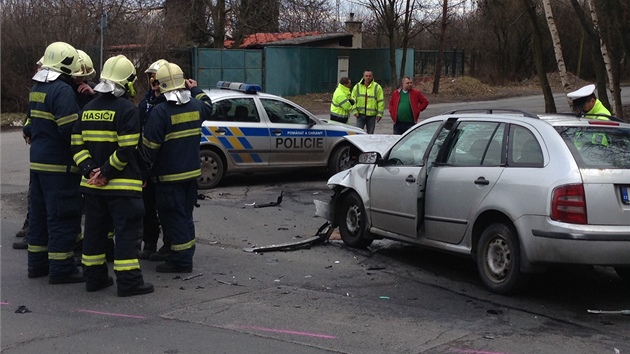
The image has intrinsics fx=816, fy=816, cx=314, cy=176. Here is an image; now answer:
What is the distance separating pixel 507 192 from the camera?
6.68 meters

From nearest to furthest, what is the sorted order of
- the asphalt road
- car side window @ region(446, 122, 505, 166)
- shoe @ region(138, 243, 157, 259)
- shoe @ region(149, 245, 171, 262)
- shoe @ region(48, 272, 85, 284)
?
the asphalt road, car side window @ region(446, 122, 505, 166), shoe @ region(48, 272, 85, 284), shoe @ region(149, 245, 171, 262), shoe @ region(138, 243, 157, 259)

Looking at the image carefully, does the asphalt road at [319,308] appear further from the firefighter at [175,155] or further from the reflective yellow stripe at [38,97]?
the reflective yellow stripe at [38,97]

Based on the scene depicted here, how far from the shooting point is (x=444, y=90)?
131ft

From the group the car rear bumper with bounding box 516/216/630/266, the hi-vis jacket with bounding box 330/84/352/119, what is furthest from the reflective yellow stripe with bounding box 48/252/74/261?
the hi-vis jacket with bounding box 330/84/352/119

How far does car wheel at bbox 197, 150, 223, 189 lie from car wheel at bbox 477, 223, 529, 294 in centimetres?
658

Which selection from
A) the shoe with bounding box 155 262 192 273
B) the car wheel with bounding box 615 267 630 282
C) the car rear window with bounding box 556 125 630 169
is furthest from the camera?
the shoe with bounding box 155 262 192 273

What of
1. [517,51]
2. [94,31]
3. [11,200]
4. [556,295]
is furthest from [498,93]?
[556,295]

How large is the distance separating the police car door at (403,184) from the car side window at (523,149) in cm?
100

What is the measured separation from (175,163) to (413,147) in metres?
2.38

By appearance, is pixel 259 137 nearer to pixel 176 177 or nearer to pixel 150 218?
pixel 150 218

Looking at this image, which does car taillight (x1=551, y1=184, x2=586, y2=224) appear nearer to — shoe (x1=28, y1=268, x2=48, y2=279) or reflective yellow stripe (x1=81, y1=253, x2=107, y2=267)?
reflective yellow stripe (x1=81, y1=253, x2=107, y2=267)

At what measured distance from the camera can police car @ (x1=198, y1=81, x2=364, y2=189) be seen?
42.1 feet

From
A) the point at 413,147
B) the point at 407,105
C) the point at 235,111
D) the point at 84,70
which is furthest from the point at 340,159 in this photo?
the point at 84,70

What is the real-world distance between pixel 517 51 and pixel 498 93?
7184 millimetres
